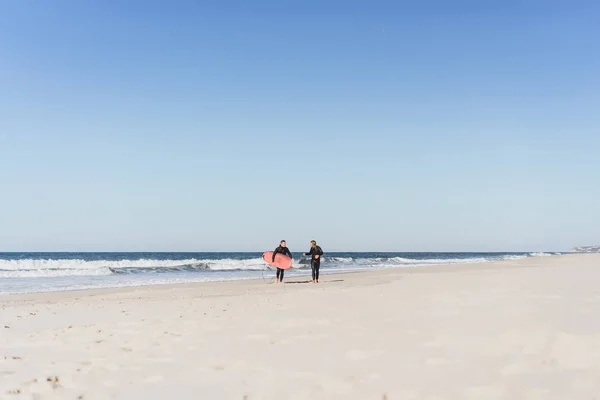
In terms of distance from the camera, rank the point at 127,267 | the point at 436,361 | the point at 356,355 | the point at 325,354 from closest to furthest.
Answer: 1. the point at 436,361
2. the point at 356,355
3. the point at 325,354
4. the point at 127,267

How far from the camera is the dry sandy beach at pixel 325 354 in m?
4.16

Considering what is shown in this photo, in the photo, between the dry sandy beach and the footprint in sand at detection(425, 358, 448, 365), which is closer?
the dry sandy beach

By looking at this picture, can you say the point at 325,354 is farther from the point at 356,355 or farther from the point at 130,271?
the point at 130,271

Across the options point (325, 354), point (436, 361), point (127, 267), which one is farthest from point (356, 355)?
point (127, 267)

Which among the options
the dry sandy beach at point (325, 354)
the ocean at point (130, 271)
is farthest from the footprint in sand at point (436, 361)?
the ocean at point (130, 271)

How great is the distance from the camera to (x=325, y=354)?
5168mm

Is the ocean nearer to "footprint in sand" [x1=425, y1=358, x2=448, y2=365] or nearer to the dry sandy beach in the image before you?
the dry sandy beach

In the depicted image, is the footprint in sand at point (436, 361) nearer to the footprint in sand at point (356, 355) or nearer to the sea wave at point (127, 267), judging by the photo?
the footprint in sand at point (356, 355)

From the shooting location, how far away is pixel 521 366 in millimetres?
4441

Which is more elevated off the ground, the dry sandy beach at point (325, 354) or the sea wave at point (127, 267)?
the dry sandy beach at point (325, 354)

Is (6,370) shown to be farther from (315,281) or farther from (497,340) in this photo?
(315,281)

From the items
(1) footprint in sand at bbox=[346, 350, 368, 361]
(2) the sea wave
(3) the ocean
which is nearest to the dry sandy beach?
(1) footprint in sand at bbox=[346, 350, 368, 361]

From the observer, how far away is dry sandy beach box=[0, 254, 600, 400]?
4.16m

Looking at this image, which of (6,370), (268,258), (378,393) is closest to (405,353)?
(378,393)
